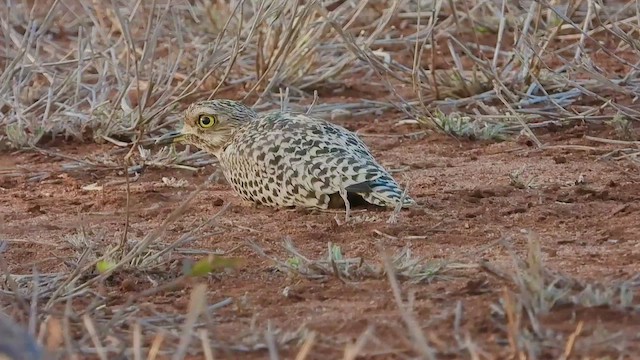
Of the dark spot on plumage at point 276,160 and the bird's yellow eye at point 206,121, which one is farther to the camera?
the bird's yellow eye at point 206,121

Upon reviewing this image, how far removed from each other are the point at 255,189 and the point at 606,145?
169 centimetres

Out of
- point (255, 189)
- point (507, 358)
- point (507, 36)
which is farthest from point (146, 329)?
point (507, 36)

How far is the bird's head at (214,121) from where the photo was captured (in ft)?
17.4

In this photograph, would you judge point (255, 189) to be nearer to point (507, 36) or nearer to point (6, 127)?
point (6, 127)

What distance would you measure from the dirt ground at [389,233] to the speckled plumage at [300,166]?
73 millimetres

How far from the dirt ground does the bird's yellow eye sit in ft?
0.90

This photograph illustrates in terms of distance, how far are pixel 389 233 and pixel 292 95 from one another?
3.00 metres

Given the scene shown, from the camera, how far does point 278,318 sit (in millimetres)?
3361

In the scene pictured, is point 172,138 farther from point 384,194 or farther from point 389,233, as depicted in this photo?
point 389,233

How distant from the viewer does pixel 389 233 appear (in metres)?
4.29

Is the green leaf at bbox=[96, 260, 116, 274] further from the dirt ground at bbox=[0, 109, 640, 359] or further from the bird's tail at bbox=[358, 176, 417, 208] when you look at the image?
the bird's tail at bbox=[358, 176, 417, 208]

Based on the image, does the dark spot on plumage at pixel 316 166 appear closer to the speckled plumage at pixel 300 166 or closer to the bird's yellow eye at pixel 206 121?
the speckled plumage at pixel 300 166

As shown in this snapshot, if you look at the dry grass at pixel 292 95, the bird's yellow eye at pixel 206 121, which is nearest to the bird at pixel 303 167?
the bird's yellow eye at pixel 206 121

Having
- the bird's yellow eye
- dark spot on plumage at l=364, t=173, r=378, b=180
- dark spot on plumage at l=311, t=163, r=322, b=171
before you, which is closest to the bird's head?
the bird's yellow eye
